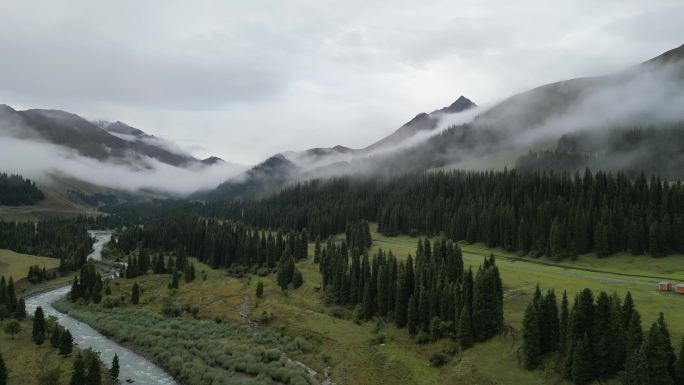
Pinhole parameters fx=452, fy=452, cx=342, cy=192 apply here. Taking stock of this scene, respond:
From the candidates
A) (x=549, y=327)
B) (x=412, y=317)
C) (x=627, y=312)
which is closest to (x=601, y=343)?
(x=627, y=312)

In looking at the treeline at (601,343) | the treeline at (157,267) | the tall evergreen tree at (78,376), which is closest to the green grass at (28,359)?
the tall evergreen tree at (78,376)

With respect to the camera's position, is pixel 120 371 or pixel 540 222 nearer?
pixel 120 371

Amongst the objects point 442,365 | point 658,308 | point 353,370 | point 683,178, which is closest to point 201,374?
point 353,370

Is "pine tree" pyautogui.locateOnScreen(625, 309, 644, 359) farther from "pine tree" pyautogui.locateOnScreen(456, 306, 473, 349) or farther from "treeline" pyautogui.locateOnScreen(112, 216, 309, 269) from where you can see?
"treeline" pyautogui.locateOnScreen(112, 216, 309, 269)

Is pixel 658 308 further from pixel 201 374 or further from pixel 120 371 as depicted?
pixel 120 371

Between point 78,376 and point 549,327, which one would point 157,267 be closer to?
point 78,376
